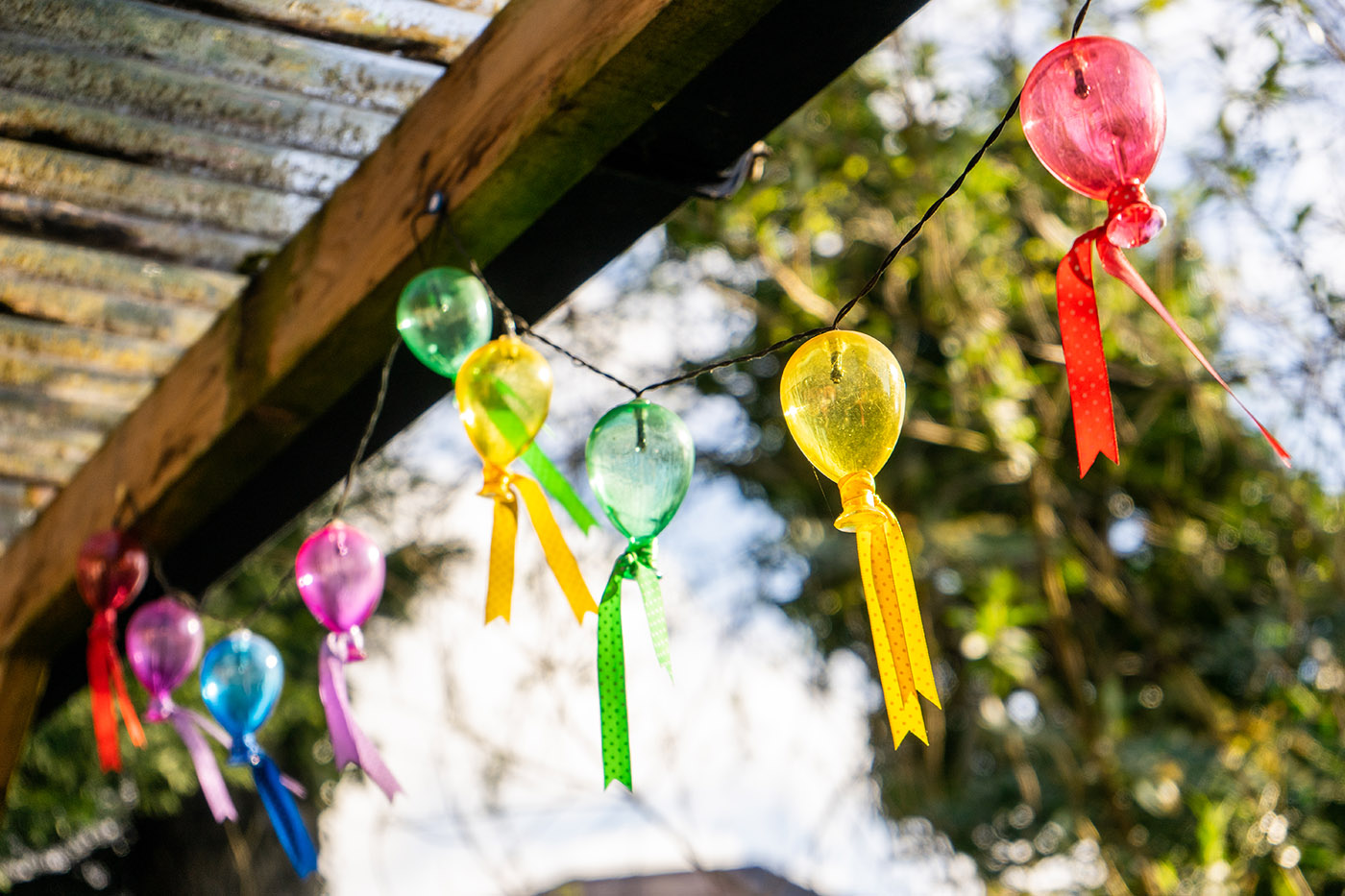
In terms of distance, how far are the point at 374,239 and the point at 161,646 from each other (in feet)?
2.17

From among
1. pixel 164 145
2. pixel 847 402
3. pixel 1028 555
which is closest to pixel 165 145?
pixel 164 145

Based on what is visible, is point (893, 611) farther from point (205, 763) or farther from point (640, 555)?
point (205, 763)

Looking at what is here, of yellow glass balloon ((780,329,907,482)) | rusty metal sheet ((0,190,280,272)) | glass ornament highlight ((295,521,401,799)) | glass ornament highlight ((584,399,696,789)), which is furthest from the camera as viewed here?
rusty metal sheet ((0,190,280,272))

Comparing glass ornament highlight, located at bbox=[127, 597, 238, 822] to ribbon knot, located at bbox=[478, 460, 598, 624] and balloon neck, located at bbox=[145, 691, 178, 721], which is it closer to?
balloon neck, located at bbox=[145, 691, 178, 721]

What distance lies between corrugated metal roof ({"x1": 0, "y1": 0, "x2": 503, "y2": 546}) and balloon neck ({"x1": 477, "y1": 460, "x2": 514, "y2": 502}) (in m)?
0.48

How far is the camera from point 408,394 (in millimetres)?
1254

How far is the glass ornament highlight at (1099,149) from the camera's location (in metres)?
0.62

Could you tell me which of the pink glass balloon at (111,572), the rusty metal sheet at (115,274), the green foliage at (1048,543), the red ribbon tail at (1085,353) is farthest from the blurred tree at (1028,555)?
the red ribbon tail at (1085,353)

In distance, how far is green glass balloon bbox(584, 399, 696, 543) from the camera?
0.83m

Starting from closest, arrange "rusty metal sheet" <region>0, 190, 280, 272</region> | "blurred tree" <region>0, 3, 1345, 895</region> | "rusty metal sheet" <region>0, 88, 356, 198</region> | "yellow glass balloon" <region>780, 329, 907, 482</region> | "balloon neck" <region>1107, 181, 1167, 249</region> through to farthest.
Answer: "balloon neck" <region>1107, 181, 1167, 249</region> → "yellow glass balloon" <region>780, 329, 907, 482</region> → "rusty metal sheet" <region>0, 88, 356, 198</region> → "rusty metal sheet" <region>0, 190, 280, 272</region> → "blurred tree" <region>0, 3, 1345, 895</region>

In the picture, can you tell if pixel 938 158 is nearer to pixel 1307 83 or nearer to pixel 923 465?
pixel 1307 83

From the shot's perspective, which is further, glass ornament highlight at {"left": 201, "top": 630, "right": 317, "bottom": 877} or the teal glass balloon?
glass ornament highlight at {"left": 201, "top": 630, "right": 317, "bottom": 877}

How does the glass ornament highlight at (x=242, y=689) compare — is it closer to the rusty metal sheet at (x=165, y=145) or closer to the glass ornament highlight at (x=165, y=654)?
the glass ornament highlight at (x=165, y=654)

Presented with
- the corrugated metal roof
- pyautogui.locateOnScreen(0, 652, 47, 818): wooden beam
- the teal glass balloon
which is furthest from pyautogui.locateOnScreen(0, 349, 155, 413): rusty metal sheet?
the teal glass balloon
